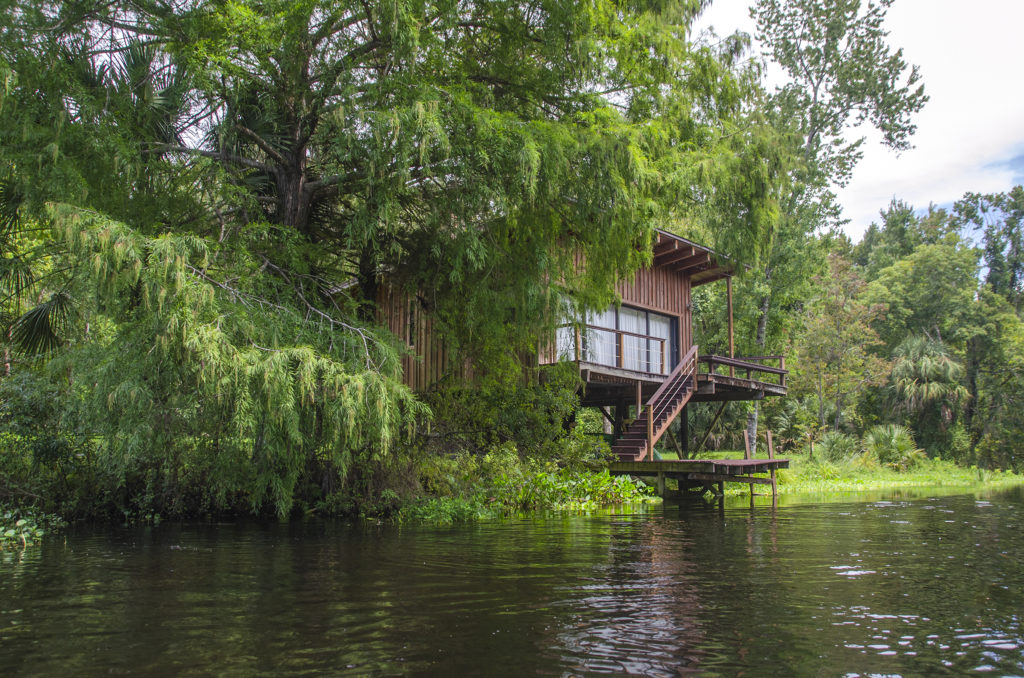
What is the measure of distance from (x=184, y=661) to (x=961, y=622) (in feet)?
15.0

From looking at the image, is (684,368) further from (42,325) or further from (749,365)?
(42,325)

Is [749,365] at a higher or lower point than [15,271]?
lower

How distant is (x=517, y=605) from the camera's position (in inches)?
215

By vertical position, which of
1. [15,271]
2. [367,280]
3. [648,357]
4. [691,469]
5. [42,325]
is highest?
[367,280]

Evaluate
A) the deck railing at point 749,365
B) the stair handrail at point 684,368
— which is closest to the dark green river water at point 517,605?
the stair handrail at point 684,368

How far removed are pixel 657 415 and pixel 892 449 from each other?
16.5 metres

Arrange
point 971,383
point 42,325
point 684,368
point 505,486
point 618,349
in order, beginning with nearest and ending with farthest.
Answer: point 42,325 → point 505,486 → point 684,368 → point 618,349 → point 971,383

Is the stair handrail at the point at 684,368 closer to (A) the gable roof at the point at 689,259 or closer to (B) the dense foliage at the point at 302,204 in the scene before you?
(A) the gable roof at the point at 689,259

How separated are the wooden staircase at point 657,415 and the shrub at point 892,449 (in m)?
13.3

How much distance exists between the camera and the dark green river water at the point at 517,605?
4055 mm

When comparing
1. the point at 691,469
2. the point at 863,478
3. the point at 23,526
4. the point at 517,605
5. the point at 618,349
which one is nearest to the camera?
the point at 517,605

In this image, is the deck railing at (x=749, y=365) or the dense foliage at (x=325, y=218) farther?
the deck railing at (x=749, y=365)

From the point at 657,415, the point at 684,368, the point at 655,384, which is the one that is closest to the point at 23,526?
the point at 657,415

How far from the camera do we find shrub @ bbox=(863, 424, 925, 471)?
1158 inches
